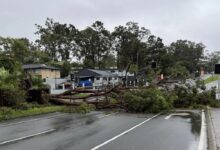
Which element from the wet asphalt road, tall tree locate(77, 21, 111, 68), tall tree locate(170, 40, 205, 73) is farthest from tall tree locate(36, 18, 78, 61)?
the wet asphalt road

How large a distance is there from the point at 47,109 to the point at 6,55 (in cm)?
713

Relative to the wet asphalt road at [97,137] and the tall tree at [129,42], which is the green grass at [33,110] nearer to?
the wet asphalt road at [97,137]

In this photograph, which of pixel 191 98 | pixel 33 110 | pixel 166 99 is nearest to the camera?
pixel 33 110

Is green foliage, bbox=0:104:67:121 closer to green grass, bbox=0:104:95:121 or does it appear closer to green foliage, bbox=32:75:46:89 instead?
green grass, bbox=0:104:95:121

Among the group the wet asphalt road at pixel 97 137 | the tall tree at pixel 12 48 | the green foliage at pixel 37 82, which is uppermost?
the tall tree at pixel 12 48

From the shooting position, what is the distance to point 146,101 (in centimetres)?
2705

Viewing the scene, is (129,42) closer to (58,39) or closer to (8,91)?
(58,39)

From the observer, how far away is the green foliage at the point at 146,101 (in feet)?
88.9

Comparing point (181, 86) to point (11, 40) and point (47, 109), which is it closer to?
point (47, 109)

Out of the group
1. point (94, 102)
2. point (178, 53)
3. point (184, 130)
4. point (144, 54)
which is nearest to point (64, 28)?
point (144, 54)

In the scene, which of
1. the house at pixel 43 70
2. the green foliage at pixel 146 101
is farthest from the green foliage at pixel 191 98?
the house at pixel 43 70

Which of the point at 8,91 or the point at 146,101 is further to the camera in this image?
the point at 146,101

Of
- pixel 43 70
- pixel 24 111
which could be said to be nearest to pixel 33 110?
pixel 24 111

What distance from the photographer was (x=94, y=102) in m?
30.0
